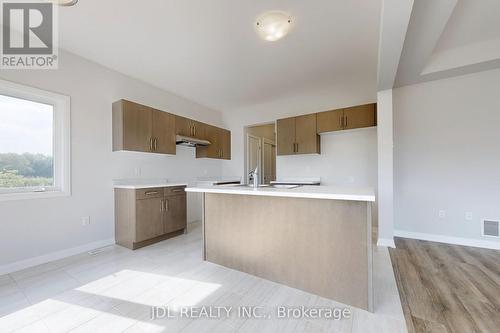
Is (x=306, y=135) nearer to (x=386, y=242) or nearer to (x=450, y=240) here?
(x=386, y=242)

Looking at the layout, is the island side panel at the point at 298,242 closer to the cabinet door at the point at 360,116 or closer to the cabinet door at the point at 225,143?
the cabinet door at the point at 360,116

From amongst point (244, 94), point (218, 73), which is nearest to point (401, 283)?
point (218, 73)

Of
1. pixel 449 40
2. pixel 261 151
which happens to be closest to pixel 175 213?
pixel 261 151

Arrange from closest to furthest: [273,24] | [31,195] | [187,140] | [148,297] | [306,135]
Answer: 1. [148,297]
2. [273,24]
3. [31,195]
4. [187,140]
5. [306,135]

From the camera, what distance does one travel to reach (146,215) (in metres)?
3.08

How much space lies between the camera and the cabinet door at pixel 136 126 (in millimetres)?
3109

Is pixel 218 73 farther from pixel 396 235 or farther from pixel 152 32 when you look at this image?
pixel 396 235

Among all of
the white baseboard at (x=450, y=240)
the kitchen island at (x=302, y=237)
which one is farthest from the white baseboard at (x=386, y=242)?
the kitchen island at (x=302, y=237)

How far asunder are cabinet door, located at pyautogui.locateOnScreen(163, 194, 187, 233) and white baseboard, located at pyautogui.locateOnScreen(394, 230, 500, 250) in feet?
11.4

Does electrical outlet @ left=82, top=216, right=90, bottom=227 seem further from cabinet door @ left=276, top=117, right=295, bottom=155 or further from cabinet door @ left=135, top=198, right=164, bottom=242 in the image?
cabinet door @ left=276, top=117, right=295, bottom=155

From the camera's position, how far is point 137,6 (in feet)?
6.66

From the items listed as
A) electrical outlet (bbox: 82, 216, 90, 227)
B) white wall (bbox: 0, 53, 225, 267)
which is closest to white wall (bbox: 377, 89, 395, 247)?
white wall (bbox: 0, 53, 225, 267)

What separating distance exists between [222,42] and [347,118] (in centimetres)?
238

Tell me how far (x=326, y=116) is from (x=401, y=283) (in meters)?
2.75
